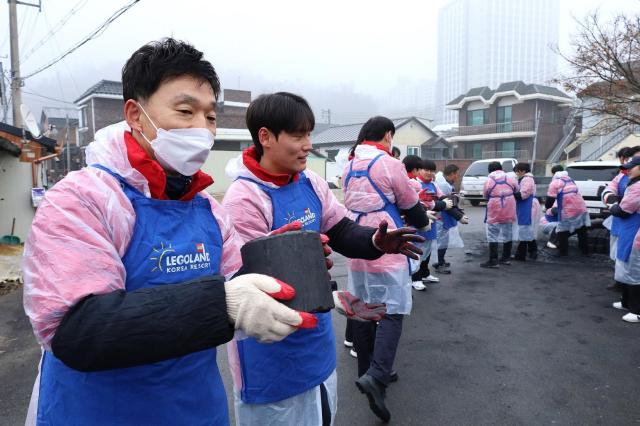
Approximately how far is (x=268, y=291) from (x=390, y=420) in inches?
99.0

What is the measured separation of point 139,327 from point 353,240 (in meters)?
1.33

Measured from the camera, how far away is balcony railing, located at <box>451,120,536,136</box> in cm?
3209

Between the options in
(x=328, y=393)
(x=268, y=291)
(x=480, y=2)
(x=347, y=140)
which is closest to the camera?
(x=268, y=291)

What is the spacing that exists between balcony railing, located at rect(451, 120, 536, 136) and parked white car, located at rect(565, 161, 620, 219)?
23.5m

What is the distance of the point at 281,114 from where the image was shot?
2021mm

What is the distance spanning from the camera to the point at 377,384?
3051mm

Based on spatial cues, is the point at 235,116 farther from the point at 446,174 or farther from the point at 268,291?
the point at 268,291

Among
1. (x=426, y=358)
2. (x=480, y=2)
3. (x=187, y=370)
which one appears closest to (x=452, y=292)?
(x=426, y=358)

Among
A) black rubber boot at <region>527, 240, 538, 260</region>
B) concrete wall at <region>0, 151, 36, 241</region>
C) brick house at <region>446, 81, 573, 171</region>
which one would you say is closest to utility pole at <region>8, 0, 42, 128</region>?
concrete wall at <region>0, 151, 36, 241</region>

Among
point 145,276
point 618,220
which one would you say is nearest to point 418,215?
point 145,276

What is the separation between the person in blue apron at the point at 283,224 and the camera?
5.95 ft

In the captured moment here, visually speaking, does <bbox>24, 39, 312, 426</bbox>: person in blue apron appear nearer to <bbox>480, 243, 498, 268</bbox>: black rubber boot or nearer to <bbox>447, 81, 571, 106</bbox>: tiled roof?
<bbox>480, 243, 498, 268</bbox>: black rubber boot

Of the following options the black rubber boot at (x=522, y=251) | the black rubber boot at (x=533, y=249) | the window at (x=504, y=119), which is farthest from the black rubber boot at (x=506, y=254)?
the window at (x=504, y=119)

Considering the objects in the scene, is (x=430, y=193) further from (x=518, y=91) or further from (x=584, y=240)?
(x=518, y=91)
